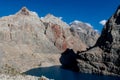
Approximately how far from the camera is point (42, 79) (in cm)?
5906

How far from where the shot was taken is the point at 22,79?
56125mm

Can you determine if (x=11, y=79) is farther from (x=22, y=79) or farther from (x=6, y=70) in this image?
(x=6, y=70)

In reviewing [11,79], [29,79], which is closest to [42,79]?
[29,79]

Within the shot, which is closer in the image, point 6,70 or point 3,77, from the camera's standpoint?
point 3,77

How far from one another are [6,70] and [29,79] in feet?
46.2

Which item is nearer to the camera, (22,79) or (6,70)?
(22,79)

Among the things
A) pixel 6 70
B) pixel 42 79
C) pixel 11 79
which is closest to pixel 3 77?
pixel 11 79

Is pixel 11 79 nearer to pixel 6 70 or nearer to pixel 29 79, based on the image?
pixel 29 79

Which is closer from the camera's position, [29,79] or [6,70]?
[29,79]

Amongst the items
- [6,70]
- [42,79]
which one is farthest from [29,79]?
[6,70]

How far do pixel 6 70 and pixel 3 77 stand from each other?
13.8m

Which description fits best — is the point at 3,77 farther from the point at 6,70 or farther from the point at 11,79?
the point at 6,70

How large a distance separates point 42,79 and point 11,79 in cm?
613

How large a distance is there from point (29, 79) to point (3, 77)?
4.55m
